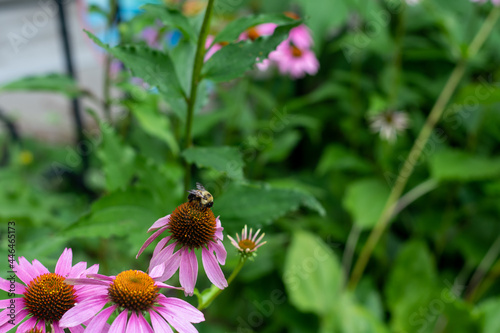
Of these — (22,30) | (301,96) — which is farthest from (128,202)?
(22,30)

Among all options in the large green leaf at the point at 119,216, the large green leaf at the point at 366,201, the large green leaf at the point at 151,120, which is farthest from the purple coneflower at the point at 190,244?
the large green leaf at the point at 366,201

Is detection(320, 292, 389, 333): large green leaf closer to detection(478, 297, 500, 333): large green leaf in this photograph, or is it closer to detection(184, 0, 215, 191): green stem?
detection(478, 297, 500, 333): large green leaf

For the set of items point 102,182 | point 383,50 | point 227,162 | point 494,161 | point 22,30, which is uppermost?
point 227,162

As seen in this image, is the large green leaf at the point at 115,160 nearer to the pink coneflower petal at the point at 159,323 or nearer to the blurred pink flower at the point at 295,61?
the pink coneflower petal at the point at 159,323

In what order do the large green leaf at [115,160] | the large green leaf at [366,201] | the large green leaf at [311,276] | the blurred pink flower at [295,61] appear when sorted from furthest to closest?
1. the blurred pink flower at [295,61]
2. the large green leaf at [366,201]
3. the large green leaf at [311,276]
4. the large green leaf at [115,160]

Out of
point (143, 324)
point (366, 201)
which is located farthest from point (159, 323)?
point (366, 201)

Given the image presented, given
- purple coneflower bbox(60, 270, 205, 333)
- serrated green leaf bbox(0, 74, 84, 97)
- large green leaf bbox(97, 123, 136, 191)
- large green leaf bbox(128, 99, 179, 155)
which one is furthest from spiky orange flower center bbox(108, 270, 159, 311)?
serrated green leaf bbox(0, 74, 84, 97)

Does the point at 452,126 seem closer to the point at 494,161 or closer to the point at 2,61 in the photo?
the point at 494,161
